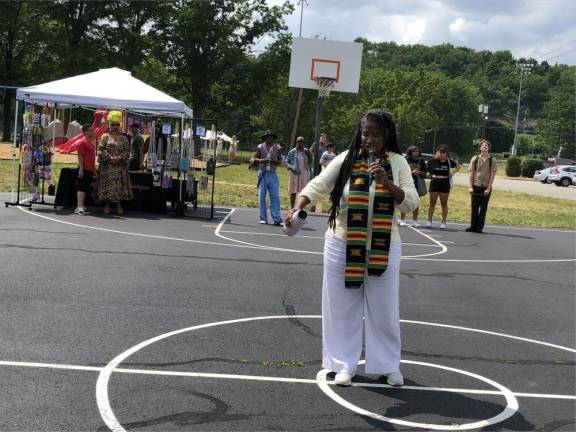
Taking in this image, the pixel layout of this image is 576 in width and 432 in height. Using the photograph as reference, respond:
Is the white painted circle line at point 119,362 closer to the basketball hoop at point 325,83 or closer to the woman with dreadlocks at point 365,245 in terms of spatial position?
the woman with dreadlocks at point 365,245

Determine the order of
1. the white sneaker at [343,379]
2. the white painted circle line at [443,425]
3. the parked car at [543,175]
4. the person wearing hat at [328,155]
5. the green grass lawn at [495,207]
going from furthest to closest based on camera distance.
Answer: the parked car at [543,175], the green grass lawn at [495,207], the person wearing hat at [328,155], the white sneaker at [343,379], the white painted circle line at [443,425]

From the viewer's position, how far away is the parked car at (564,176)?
5109 centimetres

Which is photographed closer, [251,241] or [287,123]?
[251,241]

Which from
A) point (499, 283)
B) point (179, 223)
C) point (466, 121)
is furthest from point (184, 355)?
point (466, 121)

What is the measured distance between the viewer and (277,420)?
4.30 metres

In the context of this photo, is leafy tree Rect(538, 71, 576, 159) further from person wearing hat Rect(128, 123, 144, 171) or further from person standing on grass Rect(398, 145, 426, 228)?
person wearing hat Rect(128, 123, 144, 171)

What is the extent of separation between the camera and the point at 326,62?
2152cm

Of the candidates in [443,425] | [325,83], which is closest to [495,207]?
[325,83]

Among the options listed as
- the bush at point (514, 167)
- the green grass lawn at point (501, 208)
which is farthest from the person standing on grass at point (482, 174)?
the bush at point (514, 167)

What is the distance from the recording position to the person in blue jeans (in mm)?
14633

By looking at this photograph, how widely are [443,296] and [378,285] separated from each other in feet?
13.0

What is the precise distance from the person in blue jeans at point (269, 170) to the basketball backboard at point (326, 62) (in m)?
7.11

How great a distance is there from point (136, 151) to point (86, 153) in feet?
10.2

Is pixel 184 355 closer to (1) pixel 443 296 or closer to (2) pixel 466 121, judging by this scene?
(1) pixel 443 296
